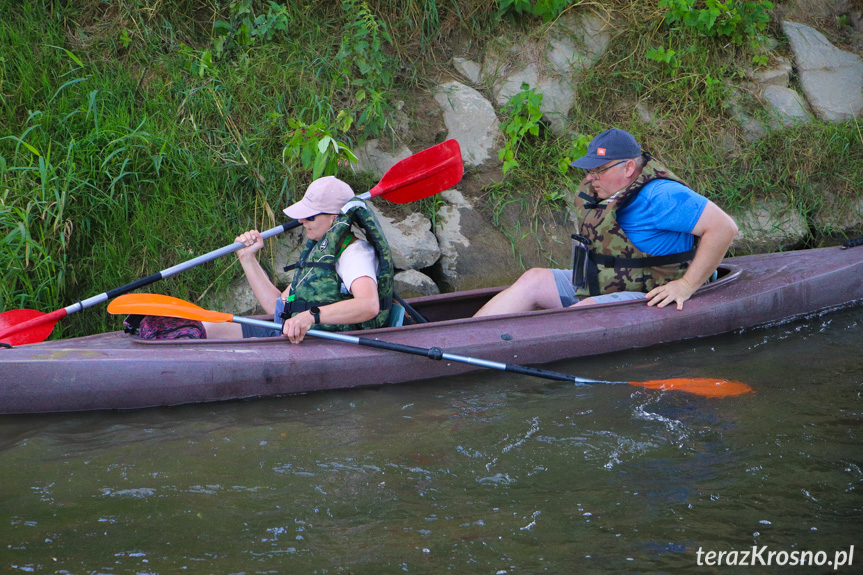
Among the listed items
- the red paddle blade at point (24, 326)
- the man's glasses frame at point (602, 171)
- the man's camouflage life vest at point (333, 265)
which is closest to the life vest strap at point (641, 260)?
the man's glasses frame at point (602, 171)

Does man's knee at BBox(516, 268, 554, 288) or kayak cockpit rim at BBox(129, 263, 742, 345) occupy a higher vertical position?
man's knee at BBox(516, 268, 554, 288)

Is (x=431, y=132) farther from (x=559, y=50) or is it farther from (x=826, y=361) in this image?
(x=826, y=361)

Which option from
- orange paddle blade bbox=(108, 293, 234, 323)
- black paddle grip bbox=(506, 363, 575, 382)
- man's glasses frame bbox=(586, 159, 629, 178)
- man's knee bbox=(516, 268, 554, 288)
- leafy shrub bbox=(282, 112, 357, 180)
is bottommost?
black paddle grip bbox=(506, 363, 575, 382)

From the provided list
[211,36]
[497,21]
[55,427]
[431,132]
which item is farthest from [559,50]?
[55,427]

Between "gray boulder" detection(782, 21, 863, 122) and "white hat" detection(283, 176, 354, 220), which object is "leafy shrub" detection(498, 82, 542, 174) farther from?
"white hat" detection(283, 176, 354, 220)

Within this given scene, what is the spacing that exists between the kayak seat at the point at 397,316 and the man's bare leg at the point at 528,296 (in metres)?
0.45

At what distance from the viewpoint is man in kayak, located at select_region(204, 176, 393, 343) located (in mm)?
3768

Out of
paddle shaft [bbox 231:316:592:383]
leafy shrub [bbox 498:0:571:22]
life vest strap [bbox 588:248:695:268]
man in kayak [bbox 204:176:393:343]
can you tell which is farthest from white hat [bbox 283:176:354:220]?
leafy shrub [bbox 498:0:571:22]

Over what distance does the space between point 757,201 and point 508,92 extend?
219cm

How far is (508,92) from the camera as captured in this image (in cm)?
670

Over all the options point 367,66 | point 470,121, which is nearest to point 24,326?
point 367,66

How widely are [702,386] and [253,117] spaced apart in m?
3.72

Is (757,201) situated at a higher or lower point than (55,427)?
higher

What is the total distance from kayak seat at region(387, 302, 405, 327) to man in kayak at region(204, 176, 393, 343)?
7.5 inches
